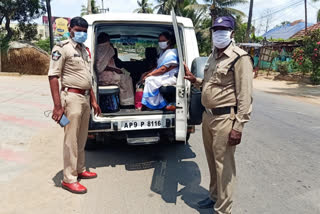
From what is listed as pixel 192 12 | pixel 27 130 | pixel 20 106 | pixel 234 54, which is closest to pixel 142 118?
pixel 234 54

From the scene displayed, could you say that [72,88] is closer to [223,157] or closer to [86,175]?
[86,175]

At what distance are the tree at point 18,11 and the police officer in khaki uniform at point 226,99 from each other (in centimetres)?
1573

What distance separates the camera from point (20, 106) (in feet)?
25.4

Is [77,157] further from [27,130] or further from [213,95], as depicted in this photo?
[27,130]

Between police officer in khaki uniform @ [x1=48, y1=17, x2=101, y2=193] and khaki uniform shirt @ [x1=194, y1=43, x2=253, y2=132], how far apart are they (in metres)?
1.44

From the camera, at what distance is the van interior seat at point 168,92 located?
155 inches

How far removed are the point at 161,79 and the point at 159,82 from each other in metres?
0.05

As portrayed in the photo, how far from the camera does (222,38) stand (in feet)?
8.56

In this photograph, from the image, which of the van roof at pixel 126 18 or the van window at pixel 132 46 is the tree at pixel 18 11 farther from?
the van roof at pixel 126 18

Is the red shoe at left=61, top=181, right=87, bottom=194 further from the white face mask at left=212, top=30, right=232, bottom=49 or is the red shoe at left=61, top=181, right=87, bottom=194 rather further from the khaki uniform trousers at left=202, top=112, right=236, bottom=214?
the white face mask at left=212, top=30, right=232, bottom=49

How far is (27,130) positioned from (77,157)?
2693mm

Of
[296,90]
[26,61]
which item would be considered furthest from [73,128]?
[296,90]

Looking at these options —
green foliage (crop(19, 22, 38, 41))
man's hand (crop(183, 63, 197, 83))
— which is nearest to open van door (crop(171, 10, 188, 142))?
man's hand (crop(183, 63, 197, 83))

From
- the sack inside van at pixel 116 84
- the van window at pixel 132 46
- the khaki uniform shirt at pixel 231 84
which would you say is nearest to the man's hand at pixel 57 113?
the sack inside van at pixel 116 84
